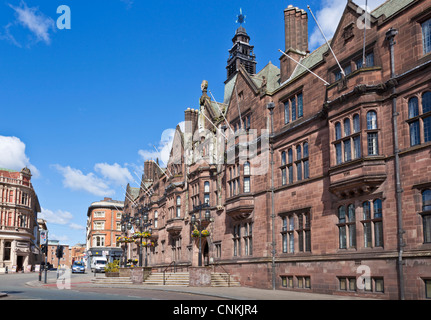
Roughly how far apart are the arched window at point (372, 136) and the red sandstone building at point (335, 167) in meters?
0.05

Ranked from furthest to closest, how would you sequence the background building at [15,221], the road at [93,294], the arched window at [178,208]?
the background building at [15,221] < the arched window at [178,208] < the road at [93,294]

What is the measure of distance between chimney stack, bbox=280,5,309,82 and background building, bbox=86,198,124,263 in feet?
281

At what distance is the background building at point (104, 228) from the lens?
11231cm

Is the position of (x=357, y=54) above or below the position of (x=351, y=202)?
above

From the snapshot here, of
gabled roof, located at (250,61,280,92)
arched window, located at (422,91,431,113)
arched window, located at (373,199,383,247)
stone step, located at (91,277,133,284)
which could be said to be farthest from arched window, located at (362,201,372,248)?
stone step, located at (91,277,133,284)

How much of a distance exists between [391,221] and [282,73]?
1573cm

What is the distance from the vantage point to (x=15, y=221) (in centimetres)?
8000

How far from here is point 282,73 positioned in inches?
1340

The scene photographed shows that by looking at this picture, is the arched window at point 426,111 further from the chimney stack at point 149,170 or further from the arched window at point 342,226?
the chimney stack at point 149,170

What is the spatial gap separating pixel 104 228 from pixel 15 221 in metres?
37.6

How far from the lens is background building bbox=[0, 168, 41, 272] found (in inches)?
3068

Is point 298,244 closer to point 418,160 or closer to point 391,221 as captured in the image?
point 391,221

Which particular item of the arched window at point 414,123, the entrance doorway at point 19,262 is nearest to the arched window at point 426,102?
the arched window at point 414,123
